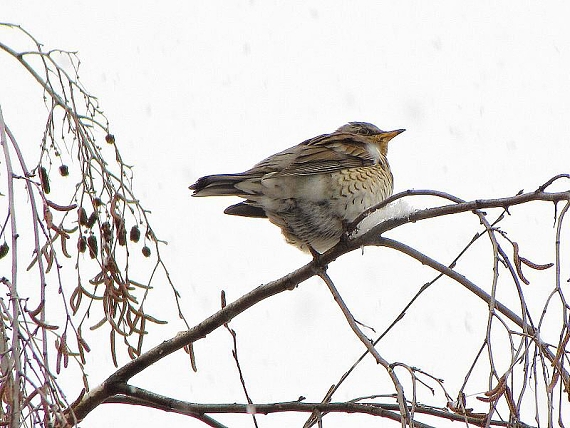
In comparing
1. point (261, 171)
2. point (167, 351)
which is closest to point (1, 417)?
point (167, 351)

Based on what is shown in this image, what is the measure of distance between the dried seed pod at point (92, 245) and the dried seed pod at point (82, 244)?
0.02 metres

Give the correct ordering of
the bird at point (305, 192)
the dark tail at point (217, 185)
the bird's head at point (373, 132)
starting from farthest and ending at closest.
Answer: the bird's head at point (373, 132) < the bird at point (305, 192) < the dark tail at point (217, 185)

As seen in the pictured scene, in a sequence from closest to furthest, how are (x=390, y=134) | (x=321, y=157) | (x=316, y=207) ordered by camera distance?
(x=316, y=207)
(x=321, y=157)
(x=390, y=134)

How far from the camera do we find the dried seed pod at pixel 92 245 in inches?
122

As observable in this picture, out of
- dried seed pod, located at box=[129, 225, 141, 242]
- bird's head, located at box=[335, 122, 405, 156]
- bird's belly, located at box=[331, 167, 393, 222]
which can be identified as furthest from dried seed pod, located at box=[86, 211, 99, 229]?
bird's head, located at box=[335, 122, 405, 156]

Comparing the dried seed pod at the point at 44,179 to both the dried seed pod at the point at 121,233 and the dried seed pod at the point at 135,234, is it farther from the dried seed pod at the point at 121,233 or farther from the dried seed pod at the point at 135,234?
the dried seed pod at the point at 135,234

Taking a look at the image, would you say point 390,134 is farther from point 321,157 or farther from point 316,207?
point 316,207

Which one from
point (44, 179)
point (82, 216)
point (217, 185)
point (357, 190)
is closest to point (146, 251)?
point (82, 216)

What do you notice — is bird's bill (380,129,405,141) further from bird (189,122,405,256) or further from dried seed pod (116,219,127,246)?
dried seed pod (116,219,127,246)

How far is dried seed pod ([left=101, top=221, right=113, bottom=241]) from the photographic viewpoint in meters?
3.12

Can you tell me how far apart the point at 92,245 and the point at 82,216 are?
12cm

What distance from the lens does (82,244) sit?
3.12 metres

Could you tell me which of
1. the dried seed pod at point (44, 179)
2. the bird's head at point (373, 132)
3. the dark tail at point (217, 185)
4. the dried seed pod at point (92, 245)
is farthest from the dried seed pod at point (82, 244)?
A: the bird's head at point (373, 132)

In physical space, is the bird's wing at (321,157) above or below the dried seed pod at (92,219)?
above
